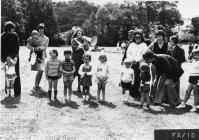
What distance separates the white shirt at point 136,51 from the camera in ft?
30.9

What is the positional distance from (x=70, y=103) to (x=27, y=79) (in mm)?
4519

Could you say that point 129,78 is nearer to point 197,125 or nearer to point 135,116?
point 135,116

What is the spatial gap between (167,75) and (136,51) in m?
1.17

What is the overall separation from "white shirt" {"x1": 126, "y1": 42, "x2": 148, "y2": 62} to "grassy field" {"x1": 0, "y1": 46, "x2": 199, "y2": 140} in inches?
44.7

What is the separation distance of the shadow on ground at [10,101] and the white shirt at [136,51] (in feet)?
9.95

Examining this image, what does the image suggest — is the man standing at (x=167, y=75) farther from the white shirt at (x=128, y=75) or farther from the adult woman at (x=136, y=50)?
the adult woman at (x=136, y=50)

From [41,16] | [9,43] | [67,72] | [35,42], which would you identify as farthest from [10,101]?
[41,16]

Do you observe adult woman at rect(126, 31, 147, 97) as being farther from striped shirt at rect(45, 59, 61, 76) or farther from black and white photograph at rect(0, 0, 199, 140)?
striped shirt at rect(45, 59, 61, 76)

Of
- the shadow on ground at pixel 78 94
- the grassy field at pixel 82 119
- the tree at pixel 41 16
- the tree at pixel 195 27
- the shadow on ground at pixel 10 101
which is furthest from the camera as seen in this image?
the tree at pixel 195 27

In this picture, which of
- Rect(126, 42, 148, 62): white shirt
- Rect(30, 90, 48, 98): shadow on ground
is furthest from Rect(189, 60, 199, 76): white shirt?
Rect(30, 90, 48, 98): shadow on ground

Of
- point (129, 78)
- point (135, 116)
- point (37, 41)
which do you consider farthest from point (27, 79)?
point (135, 116)

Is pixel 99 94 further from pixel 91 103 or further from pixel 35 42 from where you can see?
pixel 35 42

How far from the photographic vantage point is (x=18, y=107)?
8289 mm

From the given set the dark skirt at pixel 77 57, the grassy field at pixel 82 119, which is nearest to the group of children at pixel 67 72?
the grassy field at pixel 82 119
